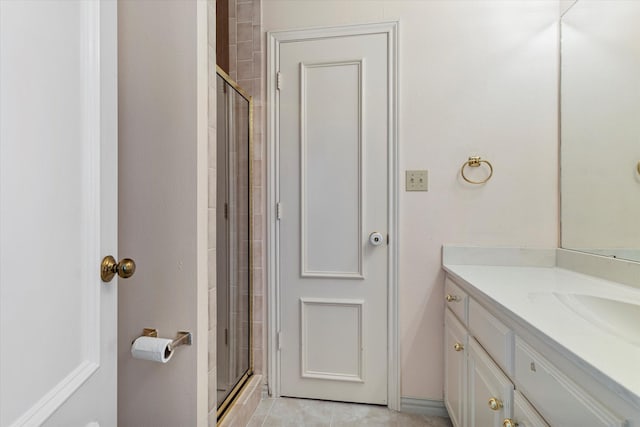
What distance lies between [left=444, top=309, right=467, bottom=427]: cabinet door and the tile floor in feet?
0.67

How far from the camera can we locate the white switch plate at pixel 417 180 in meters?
1.68

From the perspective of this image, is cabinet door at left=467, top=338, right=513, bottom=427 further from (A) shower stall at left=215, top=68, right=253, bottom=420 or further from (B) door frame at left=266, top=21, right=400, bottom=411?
(A) shower stall at left=215, top=68, right=253, bottom=420

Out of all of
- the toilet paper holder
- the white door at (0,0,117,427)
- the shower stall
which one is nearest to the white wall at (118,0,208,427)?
the toilet paper holder

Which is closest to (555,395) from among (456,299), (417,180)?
(456,299)

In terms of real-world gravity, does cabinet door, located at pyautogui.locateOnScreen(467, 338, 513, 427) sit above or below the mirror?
below

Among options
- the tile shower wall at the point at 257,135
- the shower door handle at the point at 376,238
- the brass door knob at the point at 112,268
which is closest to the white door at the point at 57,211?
the brass door knob at the point at 112,268

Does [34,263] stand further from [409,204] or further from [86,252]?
[409,204]

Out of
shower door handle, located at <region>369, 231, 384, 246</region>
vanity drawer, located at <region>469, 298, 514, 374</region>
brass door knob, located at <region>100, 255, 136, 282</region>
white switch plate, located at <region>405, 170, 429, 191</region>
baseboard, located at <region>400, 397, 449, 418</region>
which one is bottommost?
baseboard, located at <region>400, 397, 449, 418</region>

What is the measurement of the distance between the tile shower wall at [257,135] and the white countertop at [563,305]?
3.33 ft

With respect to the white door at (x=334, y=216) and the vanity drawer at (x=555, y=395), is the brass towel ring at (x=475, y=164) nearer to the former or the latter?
the white door at (x=334, y=216)

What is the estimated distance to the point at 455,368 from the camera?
1426mm

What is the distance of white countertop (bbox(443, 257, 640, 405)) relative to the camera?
0.55m

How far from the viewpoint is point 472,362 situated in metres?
1.20

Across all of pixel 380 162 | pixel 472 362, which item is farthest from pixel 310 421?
pixel 380 162
